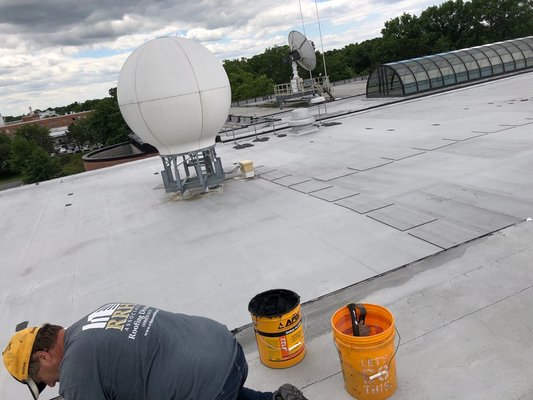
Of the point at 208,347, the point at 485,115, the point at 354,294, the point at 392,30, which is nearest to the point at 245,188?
the point at 354,294

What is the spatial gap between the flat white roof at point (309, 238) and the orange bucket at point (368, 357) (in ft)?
0.96

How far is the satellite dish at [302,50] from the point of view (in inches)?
1316

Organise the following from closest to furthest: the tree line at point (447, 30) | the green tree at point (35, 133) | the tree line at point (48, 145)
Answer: the tree line at point (48, 145) < the tree line at point (447, 30) < the green tree at point (35, 133)

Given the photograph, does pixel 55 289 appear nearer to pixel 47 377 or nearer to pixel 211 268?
pixel 211 268

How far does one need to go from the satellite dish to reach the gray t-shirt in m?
33.3

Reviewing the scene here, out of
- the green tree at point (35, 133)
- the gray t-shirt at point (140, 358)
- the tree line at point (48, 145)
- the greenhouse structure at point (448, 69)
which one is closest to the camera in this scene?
the gray t-shirt at point (140, 358)

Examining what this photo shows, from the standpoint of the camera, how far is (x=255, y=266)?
7.38 metres

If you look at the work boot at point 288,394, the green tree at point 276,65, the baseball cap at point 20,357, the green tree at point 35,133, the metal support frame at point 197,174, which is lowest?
the work boot at point 288,394

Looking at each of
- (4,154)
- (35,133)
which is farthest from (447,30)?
(4,154)

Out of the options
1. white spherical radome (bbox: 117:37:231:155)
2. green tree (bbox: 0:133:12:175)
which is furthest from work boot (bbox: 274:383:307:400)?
green tree (bbox: 0:133:12:175)

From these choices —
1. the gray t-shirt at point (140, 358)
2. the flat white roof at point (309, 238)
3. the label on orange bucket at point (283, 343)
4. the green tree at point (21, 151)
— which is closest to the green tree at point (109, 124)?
the green tree at point (21, 151)

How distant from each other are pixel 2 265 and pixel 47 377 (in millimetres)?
8545

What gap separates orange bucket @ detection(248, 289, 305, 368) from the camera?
4.43m

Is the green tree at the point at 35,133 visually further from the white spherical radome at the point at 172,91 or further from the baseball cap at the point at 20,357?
the baseball cap at the point at 20,357
